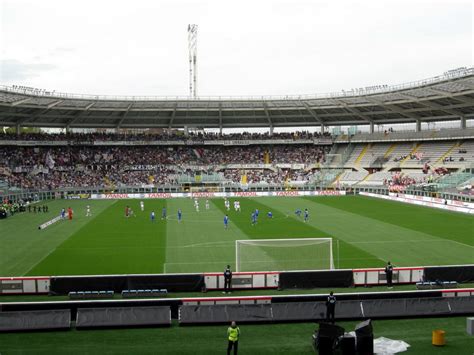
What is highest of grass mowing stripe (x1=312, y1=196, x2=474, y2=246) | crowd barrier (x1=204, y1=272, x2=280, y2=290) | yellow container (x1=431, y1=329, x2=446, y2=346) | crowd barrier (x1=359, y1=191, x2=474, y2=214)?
crowd barrier (x1=359, y1=191, x2=474, y2=214)

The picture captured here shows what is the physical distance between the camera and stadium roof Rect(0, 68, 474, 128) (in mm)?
55841

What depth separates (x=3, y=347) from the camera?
13547mm

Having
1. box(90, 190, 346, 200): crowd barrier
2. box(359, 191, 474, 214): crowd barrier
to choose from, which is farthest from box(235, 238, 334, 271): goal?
box(90, 190, 346, 200): crowd barrier

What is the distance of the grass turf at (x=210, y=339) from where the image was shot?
1341 cm

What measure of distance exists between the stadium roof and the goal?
1287 inches

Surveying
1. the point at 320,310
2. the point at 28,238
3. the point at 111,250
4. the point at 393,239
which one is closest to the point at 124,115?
the point at 28,238

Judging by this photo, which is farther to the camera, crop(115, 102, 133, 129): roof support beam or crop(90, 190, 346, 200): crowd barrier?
crop(115, 102, 133, 129): roof support beam

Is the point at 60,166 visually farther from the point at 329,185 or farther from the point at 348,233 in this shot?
the point at 348,233

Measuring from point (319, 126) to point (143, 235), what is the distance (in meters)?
55.9

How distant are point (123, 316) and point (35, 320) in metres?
2.60

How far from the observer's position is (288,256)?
23266 mm

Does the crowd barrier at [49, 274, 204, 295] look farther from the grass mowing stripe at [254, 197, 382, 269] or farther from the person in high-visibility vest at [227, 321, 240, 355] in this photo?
the grass mowing stripe at [254, 197, 382, 269]

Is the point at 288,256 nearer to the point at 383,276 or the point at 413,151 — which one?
the point at 383,276

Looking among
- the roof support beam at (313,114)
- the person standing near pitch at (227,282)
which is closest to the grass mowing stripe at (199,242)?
the person standing near pitch at (227,282)
